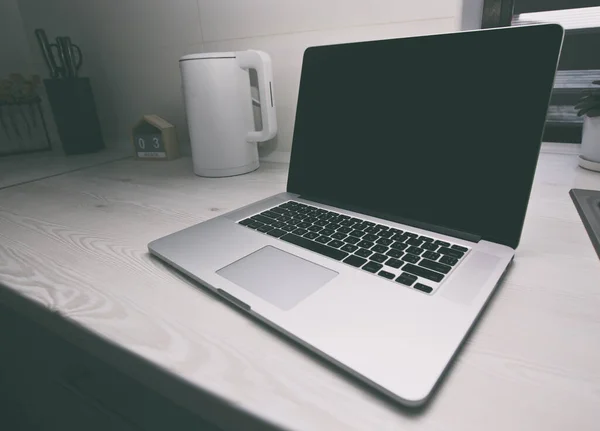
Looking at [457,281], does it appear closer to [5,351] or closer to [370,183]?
[370,183]

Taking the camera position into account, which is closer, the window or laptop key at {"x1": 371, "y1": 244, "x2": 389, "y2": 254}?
laptop key at {"x1": 371, "y1": 244, "x2": 389, "y2": 254}

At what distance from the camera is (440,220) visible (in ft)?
1.48

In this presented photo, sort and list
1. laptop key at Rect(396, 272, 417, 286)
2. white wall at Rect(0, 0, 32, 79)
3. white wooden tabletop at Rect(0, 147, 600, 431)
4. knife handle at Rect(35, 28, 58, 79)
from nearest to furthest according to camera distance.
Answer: white wooden tabletop at Rect(0, 147, 600, 431)
laptop key at Rect(396, 272, 417, 286)
knife handle at Rect(35, 28, 58, 79)
white wall at Rect(0, 0, 32, 79)

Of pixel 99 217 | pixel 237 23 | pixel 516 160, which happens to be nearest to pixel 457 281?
pixel 516 160

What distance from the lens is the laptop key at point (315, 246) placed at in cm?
40

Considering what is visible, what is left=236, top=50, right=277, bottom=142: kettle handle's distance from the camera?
0.77 meters

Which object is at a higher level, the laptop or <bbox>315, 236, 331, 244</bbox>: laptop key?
the laptop

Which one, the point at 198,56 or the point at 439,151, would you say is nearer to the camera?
the point at 439,151

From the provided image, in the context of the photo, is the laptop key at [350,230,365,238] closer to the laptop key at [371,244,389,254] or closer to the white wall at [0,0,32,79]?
the laptop key at [371,244,389,254]

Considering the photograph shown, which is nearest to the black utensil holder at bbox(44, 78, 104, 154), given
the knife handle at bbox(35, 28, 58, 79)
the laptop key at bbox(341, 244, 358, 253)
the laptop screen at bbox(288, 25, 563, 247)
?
the knife handle at bbox(35, 28, 58, 79)

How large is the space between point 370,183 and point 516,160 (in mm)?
184

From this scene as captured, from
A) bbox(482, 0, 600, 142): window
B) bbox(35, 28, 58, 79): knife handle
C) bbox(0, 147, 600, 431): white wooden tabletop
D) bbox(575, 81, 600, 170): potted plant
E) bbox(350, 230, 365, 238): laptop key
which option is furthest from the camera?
bbox(35, 28, 58, 79): knife handle

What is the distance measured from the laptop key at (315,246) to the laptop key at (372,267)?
0.10ft

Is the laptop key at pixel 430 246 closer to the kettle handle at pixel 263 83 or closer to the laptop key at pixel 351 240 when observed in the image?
the laptop key at pixel 351 240
